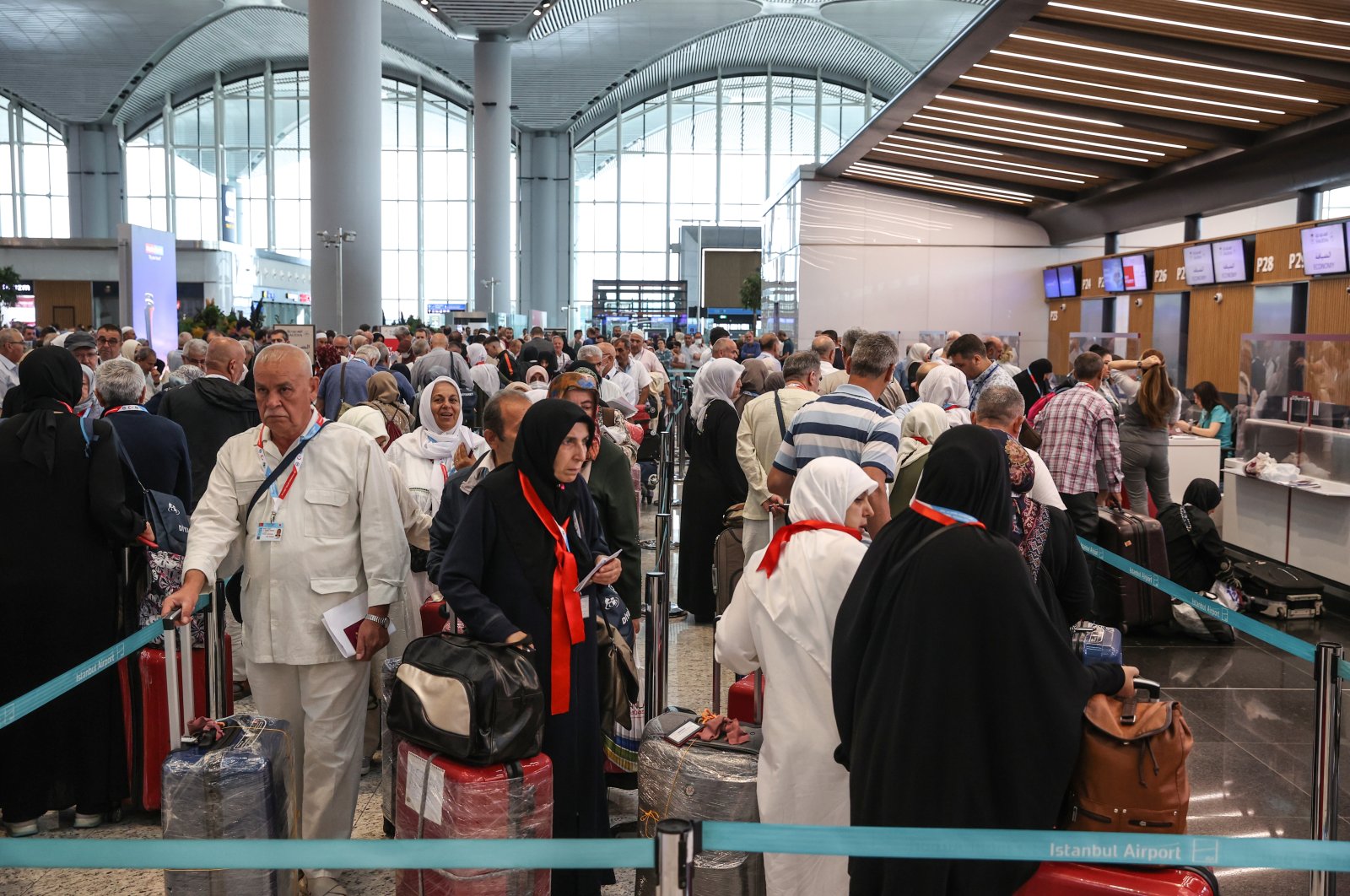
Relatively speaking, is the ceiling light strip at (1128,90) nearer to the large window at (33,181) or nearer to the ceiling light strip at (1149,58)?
the ceiling light strip at (1149,58)

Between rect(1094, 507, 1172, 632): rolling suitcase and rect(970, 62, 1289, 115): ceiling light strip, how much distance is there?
600 centimetres

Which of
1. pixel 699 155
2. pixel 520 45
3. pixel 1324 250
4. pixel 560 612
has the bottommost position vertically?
pixel 560 612

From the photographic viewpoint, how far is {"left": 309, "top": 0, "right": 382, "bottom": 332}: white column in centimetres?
2392

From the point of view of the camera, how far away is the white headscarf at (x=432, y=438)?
5.46 metres

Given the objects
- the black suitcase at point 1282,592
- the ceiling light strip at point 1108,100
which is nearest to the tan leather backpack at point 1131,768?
the black suitcase at point 1282,592

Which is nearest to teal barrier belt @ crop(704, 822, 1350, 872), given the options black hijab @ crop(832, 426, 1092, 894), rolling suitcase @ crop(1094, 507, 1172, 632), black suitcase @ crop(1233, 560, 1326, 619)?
black hijab @ crop(832, 426, 1092, 894)

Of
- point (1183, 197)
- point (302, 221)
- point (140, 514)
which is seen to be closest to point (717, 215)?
point (302, 221)

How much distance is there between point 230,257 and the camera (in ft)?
95.1

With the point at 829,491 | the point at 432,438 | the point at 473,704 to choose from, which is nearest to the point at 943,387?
the point at 432,438

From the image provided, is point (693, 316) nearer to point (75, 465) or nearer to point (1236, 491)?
point (1236, 491)

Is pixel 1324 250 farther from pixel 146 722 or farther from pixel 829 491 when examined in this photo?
pixel 146 722

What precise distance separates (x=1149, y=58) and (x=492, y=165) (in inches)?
1114

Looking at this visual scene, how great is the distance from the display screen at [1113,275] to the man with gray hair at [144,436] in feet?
46.5

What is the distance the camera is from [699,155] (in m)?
44.3
